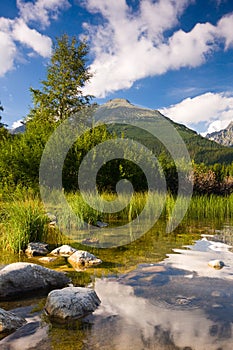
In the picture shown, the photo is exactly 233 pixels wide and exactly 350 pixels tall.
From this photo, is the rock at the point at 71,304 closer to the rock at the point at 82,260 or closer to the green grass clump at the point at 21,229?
the rock at the point at 82,260

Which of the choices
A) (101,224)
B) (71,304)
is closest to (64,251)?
(71,304)

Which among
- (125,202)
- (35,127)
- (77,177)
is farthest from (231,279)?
(35,127)

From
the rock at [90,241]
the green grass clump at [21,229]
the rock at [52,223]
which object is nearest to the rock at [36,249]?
the green grass clump at [21,229]

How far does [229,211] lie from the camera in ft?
40.3

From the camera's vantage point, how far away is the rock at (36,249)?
6.08 meters

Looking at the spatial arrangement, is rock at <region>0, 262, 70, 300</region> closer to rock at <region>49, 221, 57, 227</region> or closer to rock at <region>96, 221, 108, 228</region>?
rock at <region>49, 221, 57, 227</region>

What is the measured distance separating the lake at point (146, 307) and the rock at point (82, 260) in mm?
Answer: 136

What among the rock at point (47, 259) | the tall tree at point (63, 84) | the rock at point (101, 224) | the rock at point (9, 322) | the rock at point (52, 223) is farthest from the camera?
the tall tree at point (63, 84)

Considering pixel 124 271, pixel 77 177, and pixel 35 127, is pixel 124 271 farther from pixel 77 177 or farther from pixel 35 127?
pixel 35 127

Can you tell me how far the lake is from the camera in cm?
293

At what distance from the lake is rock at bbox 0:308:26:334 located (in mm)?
74

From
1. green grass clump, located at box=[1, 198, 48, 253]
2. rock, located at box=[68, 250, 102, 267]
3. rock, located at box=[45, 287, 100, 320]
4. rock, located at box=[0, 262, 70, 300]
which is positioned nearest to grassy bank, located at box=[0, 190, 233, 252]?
green grass clump, located at box=[1, 198, 48, 253]

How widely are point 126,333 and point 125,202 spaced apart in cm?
912

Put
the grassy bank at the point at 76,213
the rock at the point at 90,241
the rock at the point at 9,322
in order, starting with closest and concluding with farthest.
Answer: the rock at the point at 9,322 < the grassy bank at the point at 76,213 < the rock at the point at 90,241
